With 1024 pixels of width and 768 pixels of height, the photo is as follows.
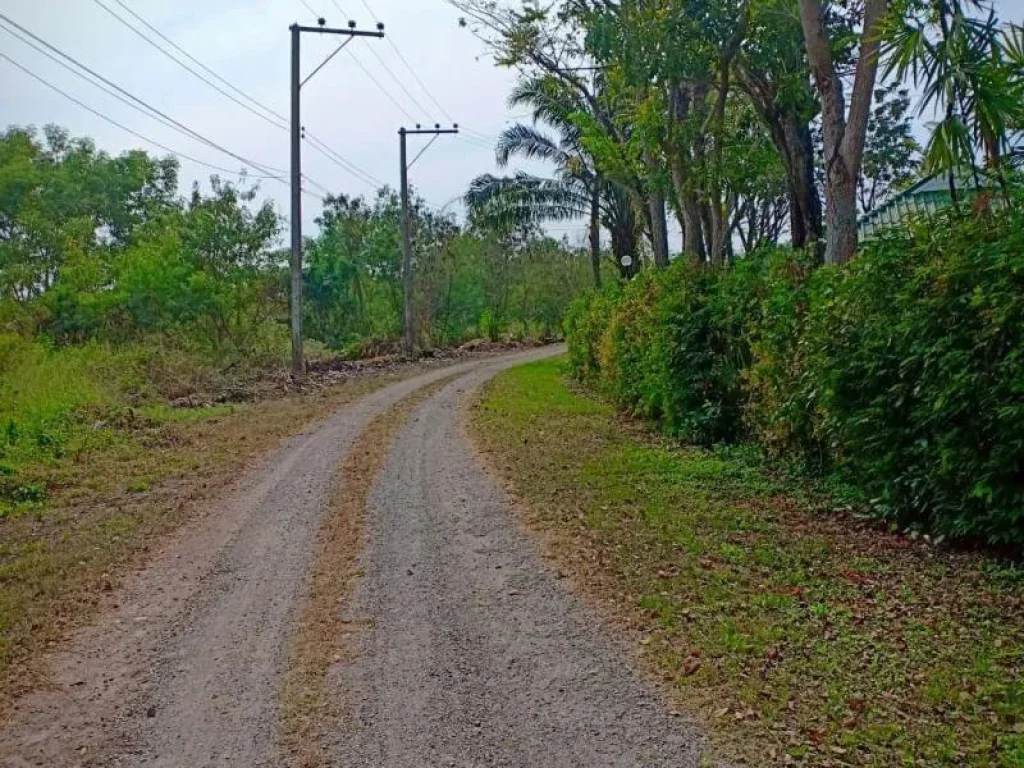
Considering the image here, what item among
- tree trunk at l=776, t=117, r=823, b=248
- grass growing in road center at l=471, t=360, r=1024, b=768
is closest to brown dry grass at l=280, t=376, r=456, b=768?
grass growing in road center at l=471, t=360, r=1024, b=768

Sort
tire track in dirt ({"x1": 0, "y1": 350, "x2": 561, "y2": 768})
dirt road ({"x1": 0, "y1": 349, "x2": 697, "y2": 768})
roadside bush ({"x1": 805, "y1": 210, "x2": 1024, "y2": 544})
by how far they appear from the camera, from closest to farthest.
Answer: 1. dirt road ({"x1": 0, "y1": 349, "x2": 697, "y2": 768})
2. tire track in dirt ({"x1": 0, "y1": 350, "x2": 561, "y2": 768})
3. roadside bush ({"x1": 805, "y1": 210, "x2": 1024, "y2": 544})

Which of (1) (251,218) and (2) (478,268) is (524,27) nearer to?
(1) (251,218)

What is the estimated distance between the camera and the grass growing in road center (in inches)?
150

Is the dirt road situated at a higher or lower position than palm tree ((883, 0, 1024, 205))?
lower

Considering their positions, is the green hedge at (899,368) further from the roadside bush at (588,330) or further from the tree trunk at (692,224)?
the roadside bush at (588,330)

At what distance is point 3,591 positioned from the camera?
6.34 meters

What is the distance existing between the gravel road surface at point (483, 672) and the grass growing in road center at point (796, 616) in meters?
0.26

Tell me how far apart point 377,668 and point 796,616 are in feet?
7.94

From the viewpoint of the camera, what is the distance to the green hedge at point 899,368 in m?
5.66

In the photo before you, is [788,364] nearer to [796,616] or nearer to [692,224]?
[796,616]

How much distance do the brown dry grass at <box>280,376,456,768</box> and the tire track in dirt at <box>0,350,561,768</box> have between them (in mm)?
82

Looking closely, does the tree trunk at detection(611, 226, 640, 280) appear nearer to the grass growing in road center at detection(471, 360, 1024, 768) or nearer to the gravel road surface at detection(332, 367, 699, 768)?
the grass growing in road center at detection(471, 360, 1024, 768)

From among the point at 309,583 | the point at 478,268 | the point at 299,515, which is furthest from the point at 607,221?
the point at 309,583

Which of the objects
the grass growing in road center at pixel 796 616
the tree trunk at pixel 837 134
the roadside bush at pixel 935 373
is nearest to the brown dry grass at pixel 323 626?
the grass growing in road center at pixel 796 616
